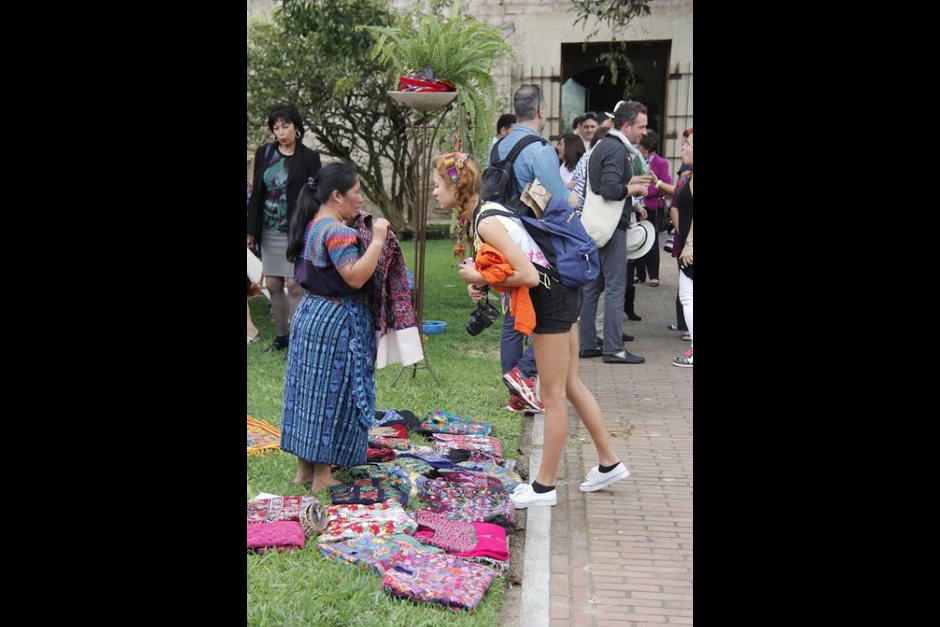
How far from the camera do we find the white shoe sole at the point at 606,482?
5.21 meters

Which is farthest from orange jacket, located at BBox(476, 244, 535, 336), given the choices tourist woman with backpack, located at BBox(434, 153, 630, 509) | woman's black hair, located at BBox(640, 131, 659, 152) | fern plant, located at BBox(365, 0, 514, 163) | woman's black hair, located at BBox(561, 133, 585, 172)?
woman's black hair, located at BBox(640, 131, 659, 152)

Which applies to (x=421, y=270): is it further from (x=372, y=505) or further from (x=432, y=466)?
(x=372, y=505)

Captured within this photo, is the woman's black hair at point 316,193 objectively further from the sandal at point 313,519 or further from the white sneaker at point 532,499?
the white sneaker at point 532,499

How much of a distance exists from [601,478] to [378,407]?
2106 mm

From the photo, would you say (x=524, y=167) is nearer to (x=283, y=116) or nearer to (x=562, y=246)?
(x=562, y=246)

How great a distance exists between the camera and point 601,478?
523cm

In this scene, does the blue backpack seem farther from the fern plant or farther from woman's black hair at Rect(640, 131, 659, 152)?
woman's black hair at Rect(640, 131, 659, 152)

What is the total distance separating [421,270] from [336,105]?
27.0 feet

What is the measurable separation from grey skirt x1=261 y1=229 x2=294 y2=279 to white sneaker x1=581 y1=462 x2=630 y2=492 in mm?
3907

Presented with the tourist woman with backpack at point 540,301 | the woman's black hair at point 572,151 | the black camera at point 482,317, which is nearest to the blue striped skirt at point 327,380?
the tourist woman with backpack at point 540,301

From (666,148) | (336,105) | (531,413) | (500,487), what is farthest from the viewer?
(666,148)

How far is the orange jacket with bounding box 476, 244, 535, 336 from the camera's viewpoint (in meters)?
4.54

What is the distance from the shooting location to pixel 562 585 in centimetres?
418
